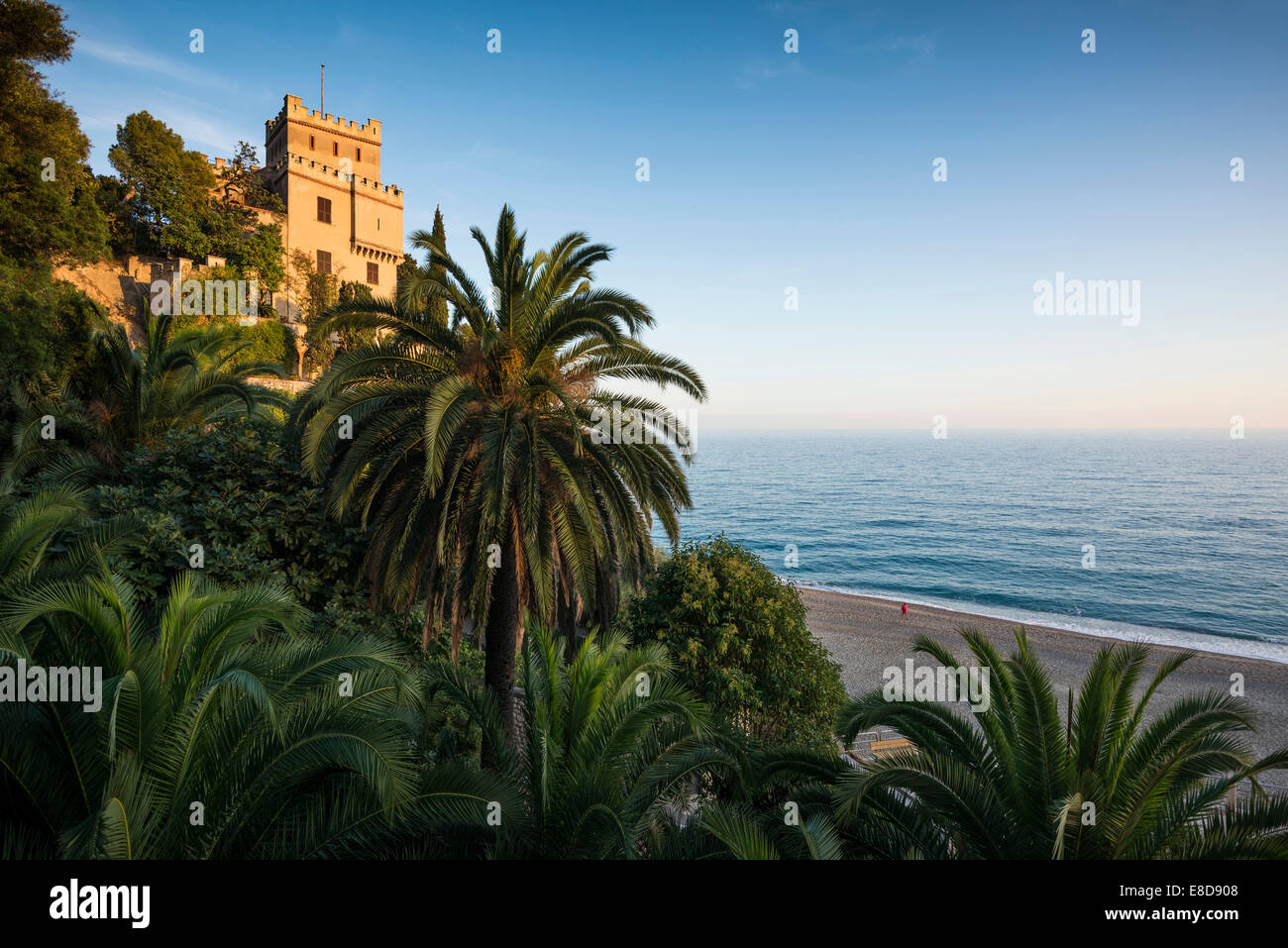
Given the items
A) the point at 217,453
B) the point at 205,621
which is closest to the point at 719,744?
the point at 205,621

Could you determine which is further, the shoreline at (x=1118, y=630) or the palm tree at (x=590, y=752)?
the shoreline at (x=1118, y=630)

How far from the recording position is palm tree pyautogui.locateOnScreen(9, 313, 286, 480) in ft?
40.0

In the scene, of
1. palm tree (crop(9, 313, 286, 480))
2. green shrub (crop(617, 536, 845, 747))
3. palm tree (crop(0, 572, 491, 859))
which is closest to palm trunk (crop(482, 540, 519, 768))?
green shrub (crop(617, 536, 845, 747))

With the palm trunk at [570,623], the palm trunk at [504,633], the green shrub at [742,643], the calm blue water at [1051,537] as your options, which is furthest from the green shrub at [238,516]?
the calm blue water at [1051,537]

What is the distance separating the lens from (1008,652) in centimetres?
Answer: 2680

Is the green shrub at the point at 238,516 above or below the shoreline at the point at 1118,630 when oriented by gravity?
above

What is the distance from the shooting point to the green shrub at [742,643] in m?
10.3

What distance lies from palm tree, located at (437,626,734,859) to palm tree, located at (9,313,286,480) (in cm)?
1088

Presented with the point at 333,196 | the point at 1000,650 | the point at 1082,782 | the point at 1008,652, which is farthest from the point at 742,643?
the point at 333,196

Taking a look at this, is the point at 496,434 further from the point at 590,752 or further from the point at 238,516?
the point at 238,516

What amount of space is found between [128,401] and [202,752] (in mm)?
12214

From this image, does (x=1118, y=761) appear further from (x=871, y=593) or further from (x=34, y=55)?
(x=871, y=593)

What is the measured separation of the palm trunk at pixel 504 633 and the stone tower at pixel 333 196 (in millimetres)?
30954

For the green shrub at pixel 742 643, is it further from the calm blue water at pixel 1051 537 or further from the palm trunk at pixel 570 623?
the calm blue water at pixel 1051 537
